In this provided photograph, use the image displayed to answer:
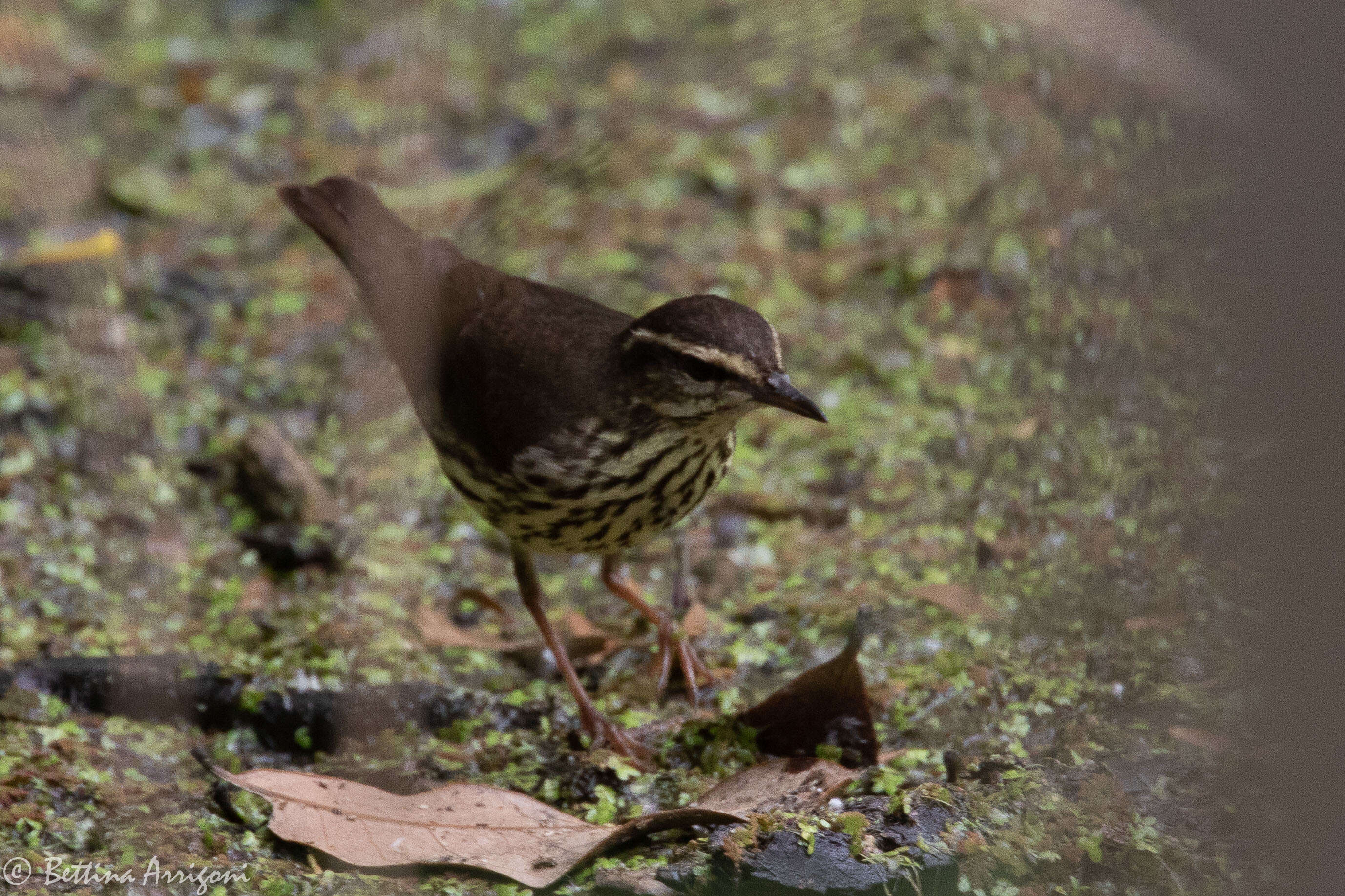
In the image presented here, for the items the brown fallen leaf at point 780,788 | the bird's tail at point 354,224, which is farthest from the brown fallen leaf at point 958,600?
the bird's tail at point 354,224

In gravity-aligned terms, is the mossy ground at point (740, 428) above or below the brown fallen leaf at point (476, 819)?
above

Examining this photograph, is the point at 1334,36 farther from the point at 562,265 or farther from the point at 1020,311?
the point at 562,265

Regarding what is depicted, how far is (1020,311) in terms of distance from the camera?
6148mm

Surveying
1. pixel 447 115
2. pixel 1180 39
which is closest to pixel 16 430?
pixel 447 115

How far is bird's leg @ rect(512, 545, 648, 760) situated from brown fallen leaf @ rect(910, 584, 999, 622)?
1.29m

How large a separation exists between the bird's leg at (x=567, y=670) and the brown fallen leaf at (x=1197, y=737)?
1579mm

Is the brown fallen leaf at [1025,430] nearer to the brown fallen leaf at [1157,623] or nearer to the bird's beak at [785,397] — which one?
the brown fallen leaf at [1157,623]

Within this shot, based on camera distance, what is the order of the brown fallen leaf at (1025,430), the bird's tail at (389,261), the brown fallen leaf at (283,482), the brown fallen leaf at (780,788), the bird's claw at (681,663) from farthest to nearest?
1. the brown fallen leaf at (1025,430)
2. the brown fallen leaf at (283,482)
3. the bird's tail at (389,261)
4. the bird's claw at (681,663)
5. the brown fallen leaf at (780,788)

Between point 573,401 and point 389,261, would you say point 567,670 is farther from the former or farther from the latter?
point 389,261

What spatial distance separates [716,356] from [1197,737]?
1.66 meters

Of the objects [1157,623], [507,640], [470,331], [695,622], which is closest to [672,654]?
[695,622]

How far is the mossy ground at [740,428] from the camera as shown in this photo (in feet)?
11.4

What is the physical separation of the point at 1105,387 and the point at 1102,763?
2.16 meters

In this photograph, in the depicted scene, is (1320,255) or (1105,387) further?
(1105,387)
